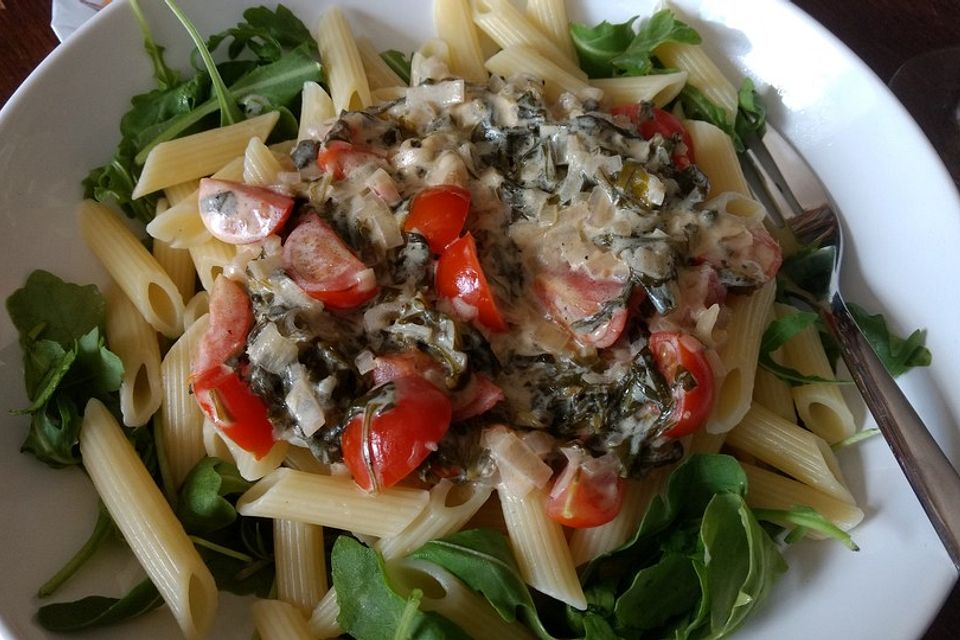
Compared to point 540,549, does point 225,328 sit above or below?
above

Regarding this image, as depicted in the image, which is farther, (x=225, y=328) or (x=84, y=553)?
(x=225, y=328)

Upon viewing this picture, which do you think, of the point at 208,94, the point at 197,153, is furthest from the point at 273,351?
the point at 208,94

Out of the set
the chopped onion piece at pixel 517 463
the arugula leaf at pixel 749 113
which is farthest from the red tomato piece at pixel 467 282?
the arugula leaf at pixel 749 113

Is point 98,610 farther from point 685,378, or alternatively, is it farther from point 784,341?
point 784,341

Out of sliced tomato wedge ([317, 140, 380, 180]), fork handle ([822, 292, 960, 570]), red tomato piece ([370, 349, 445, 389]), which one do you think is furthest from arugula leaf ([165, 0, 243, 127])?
fork handle ([822, 292, 960, 570])

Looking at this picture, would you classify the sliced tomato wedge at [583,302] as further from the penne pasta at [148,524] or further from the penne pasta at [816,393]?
the penne pasta at [148,524]

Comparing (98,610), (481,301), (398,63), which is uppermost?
(398,63)
